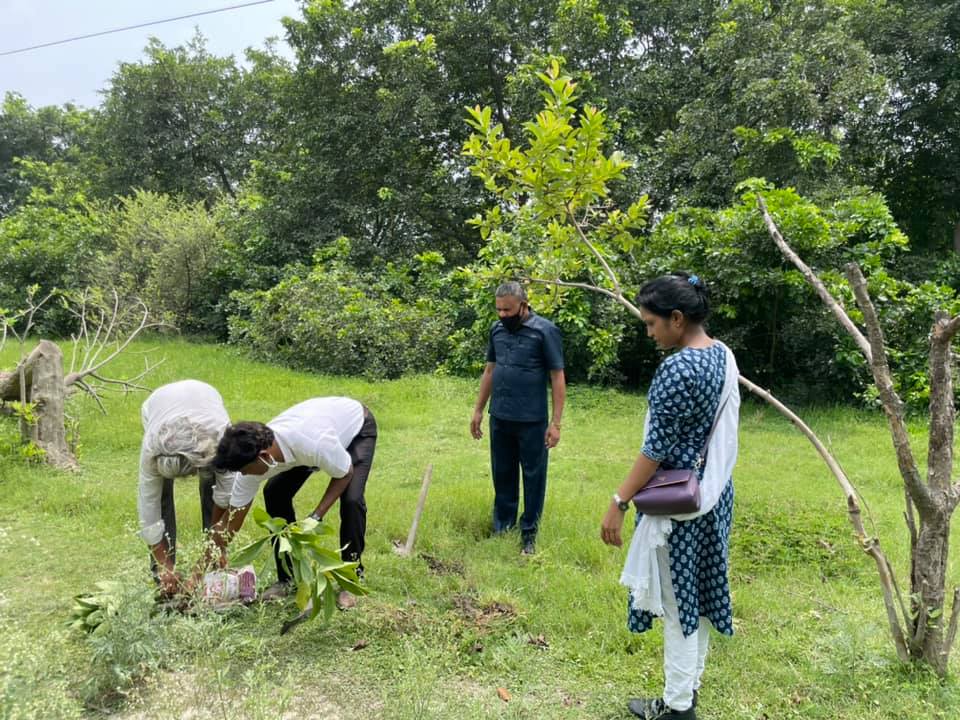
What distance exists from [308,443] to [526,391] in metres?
1.49

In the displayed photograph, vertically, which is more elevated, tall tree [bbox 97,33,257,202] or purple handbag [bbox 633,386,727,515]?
tall tree [bbox 97,33,257,202]

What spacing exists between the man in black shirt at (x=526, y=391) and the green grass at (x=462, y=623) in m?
0.37

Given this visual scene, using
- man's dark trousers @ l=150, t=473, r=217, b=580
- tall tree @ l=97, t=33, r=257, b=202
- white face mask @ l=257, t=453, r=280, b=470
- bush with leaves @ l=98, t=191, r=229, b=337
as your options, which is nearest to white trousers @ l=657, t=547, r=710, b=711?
white face mask @ l=257, t=453, r=280, b=470

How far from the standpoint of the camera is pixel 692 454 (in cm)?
228

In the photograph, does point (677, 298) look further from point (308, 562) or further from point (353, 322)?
point (353, 322)

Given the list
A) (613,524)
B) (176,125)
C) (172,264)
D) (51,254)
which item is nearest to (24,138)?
(176,125)

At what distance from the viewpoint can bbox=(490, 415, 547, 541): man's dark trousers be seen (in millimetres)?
4121

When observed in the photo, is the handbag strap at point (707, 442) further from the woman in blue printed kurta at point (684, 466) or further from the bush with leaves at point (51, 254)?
the bush with leaves at point (51, 254)

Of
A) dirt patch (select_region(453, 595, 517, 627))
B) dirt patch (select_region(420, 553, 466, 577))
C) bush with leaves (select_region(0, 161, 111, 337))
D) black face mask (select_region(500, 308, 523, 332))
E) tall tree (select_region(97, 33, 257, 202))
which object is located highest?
tall tree (select_region(97, 33, 257, 202))

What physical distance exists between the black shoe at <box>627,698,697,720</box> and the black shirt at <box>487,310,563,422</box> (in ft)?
5.92

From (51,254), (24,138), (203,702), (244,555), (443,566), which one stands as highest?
(24,138)

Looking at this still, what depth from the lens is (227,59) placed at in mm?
21109

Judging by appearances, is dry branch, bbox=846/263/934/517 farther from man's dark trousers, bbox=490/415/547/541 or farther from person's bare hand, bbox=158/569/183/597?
person's bare hand, bbox=158/569/183/597

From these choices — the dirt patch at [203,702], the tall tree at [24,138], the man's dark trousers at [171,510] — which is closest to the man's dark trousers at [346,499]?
the man's dark trousers at [171,510]
